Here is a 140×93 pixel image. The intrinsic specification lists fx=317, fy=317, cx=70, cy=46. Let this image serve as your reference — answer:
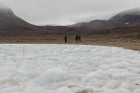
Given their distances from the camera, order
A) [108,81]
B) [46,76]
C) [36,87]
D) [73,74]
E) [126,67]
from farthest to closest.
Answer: [126,67], [73,74], [46,76], [108,81], [36,87]

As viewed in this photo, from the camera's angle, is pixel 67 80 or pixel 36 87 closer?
pixel 36 87

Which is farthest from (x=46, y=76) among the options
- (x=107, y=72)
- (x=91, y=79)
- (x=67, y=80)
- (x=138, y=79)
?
(x=138, y=79)

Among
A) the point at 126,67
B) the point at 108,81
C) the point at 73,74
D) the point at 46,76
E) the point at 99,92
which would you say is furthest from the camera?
the point at 126,67

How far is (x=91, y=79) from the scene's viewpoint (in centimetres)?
923

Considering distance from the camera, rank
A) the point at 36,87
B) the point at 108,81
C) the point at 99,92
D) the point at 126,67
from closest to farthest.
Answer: the point at 99,92 → the point at 36,87 → the point at 108,81 → the point at 126,67

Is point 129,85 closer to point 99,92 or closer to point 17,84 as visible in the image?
point 99,92

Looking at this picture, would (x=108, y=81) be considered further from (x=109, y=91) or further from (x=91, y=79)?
(x=109, y=91)

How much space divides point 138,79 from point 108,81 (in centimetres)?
96

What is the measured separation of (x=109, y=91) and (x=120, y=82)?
1.10 meters

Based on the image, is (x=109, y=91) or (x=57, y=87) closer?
(x=109, y=91)

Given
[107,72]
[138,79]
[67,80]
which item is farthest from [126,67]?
[67,80]

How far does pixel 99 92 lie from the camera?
779cm

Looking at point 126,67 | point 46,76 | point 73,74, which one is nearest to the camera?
point 46,76

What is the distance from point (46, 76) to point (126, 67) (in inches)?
131
